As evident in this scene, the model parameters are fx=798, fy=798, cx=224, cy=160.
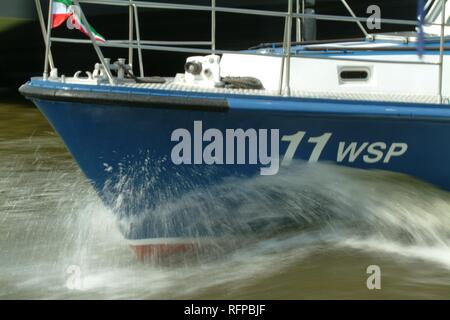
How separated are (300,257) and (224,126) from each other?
1165 mm

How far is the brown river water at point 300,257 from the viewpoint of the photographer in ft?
16.5

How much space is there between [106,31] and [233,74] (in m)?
13.2

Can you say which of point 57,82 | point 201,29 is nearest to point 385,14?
point 201,29

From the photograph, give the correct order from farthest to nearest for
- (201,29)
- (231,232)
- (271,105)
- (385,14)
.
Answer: (201,29)
(385,14)
(231,232)
(271,105)

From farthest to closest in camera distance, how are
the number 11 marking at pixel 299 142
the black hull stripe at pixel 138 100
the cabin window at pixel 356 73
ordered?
1. the cabin window at pixel 356 73
2. the number 11 marking at pixel 299 142
3. the black hull stripe at pixel 138 100

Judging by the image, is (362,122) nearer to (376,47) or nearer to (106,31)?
(376,47)

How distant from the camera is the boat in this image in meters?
4.89

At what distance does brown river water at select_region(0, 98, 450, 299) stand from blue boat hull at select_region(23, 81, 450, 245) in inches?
7.4

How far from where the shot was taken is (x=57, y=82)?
4965mm

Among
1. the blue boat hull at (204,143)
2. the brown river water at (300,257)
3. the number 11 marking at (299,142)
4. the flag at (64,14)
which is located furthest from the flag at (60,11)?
the number 11 marking at (299,142)

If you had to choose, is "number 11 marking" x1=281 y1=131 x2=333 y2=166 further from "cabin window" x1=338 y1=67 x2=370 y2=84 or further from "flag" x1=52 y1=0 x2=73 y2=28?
"flag" x1=52 y1=0 x2=73 y2=28

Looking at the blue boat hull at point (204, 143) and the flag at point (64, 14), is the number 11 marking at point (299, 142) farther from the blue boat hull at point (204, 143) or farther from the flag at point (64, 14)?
the flag at point (64, 14)

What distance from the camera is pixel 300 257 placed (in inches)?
216

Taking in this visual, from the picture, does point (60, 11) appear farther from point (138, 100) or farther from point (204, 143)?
point (204, 143)
